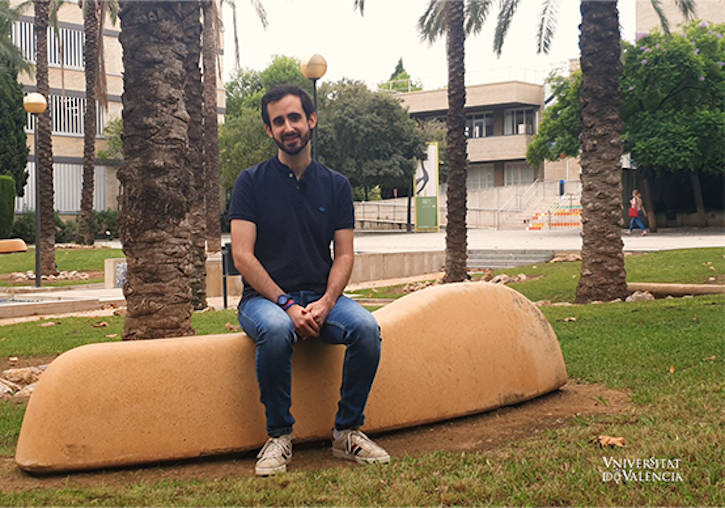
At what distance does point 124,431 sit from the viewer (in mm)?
3965

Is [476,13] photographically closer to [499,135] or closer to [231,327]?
[231,327]

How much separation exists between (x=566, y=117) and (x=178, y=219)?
92.9 ft

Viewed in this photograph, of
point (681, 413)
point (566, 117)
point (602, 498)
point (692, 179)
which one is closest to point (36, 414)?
point (602, 498)

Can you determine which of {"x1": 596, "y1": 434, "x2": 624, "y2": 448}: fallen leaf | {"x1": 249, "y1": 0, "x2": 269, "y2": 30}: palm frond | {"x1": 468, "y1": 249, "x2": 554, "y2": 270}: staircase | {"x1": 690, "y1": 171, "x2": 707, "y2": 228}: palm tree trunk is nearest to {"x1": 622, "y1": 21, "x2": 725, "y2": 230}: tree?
{"x1": 690, "y1": 171, "x2": 707, "y2": 228}: palm tree trunk

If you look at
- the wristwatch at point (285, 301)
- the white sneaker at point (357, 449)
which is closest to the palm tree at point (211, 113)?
the wristwatch at point (285, 301)

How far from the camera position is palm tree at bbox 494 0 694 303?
36.9ft

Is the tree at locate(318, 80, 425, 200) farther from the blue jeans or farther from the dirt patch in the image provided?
the blue jeans

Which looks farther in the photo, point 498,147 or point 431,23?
point 498,147

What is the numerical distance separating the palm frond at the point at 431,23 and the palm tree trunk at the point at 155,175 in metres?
15.7

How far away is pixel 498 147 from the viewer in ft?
194

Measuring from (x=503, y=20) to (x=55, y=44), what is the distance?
30.8 m

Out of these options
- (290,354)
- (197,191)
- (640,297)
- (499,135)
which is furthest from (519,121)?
(290,354)

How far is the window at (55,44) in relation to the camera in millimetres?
41781

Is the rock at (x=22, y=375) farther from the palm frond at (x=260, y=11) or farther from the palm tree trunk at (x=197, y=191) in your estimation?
the palm frond at (x=260, y=11)
